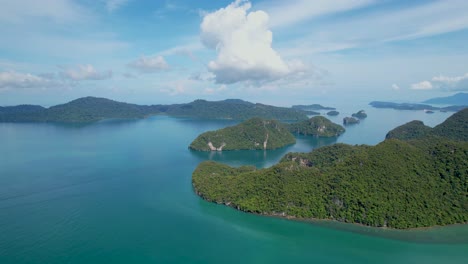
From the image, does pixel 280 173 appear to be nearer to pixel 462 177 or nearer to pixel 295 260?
pixel 295 260

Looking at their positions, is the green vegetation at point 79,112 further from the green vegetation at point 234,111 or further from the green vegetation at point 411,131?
the green vegetation at point 411,131

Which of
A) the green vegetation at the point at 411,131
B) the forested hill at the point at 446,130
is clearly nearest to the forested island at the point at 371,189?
the forested hill at the point at 446,130

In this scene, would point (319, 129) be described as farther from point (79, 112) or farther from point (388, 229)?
point (79, 112)

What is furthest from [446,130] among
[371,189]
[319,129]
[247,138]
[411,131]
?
[371,189]

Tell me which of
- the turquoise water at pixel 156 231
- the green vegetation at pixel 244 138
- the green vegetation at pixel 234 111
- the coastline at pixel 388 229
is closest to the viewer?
the turquoise water at pixel 156 231

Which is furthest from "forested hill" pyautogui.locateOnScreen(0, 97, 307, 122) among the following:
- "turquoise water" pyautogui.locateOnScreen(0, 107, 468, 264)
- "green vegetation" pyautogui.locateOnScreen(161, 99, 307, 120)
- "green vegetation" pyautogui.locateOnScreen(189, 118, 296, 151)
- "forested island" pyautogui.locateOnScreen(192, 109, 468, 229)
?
"forested island" pyautogui.locateOnScreen(192, 109, 468, 229)

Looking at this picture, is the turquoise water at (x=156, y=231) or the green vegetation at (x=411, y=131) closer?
the turquoise water at (x=156, y=231)

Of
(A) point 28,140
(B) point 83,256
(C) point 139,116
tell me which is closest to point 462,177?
(B) point 83,256
